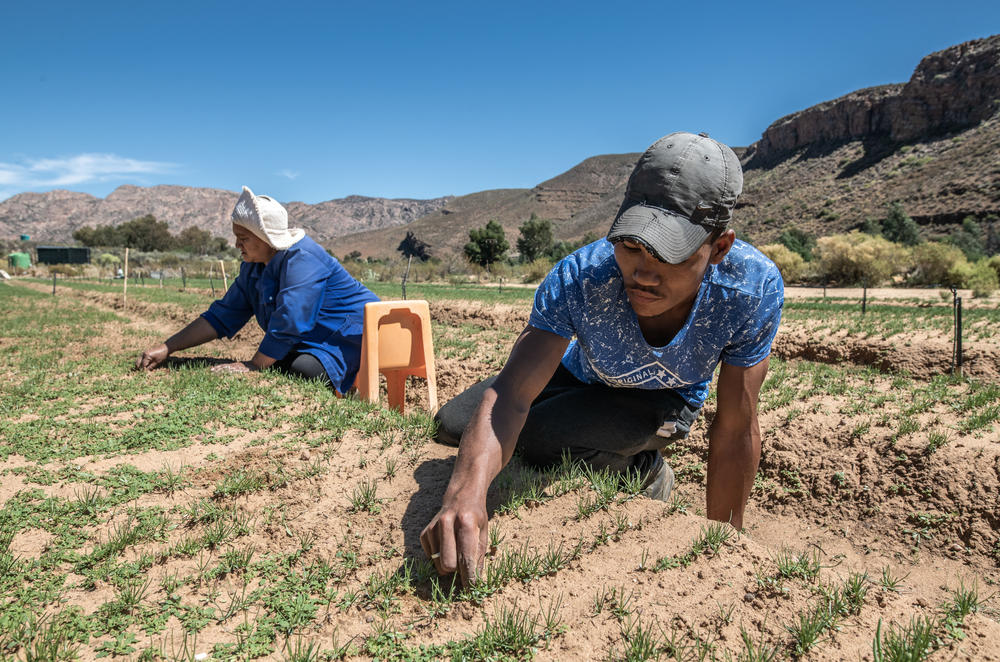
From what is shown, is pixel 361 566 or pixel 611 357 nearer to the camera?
pixel 361 566

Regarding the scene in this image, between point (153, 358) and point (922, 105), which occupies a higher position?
point (922, 105)

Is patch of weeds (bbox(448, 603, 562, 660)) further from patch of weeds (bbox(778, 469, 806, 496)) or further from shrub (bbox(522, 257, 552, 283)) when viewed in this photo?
shrub (bbox(522, 257, 552, 283))

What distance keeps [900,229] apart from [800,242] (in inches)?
212

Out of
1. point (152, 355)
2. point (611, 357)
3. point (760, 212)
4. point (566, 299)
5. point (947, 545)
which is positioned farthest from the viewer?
point (760, 212)

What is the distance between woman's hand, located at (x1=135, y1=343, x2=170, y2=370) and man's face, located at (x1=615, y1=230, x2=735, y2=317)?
14.3 feet

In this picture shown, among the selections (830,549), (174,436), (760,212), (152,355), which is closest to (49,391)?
(152,355)

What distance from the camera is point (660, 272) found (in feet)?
6.43

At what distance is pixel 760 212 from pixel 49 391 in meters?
56.3

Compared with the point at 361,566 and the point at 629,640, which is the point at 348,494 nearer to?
the point at 361,566

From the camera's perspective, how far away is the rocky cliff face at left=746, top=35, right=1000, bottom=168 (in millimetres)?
51438

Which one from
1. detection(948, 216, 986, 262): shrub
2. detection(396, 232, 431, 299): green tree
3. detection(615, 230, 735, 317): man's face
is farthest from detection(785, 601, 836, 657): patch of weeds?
detection(396, 232, 431, 299): green tree

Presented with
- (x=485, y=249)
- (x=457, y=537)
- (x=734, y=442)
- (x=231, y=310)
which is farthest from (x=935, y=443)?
(x=485, y=249)

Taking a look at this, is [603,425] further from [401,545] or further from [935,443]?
[935,443]

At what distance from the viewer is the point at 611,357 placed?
2.51 metres
